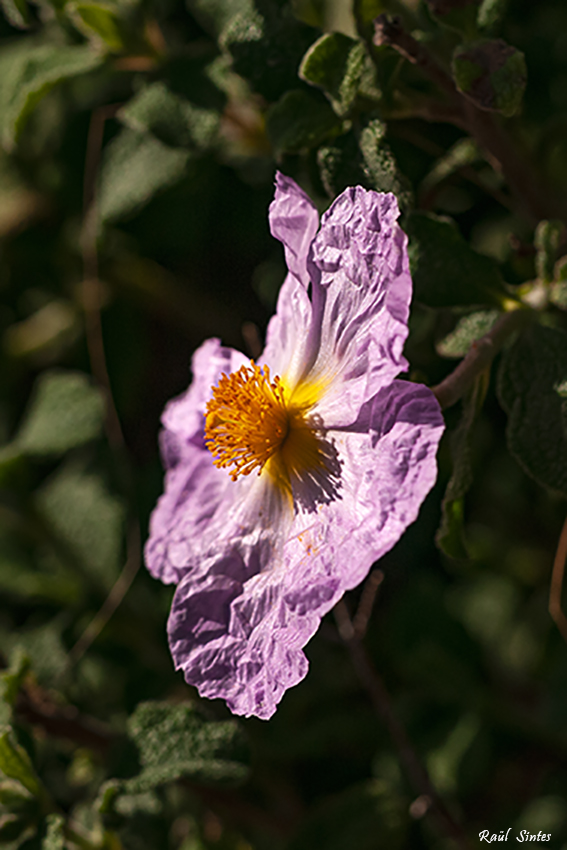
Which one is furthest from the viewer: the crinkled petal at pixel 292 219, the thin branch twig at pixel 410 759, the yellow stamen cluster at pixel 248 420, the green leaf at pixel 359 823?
the green leaf at pixel 359 823

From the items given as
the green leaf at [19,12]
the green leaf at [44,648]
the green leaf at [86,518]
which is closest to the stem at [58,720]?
the green leaf at [44,648]

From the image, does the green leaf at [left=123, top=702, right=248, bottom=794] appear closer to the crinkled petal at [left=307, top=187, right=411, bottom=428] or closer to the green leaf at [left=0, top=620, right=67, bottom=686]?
the green leaf at [left=0, top=620, right=67, bottom=686]

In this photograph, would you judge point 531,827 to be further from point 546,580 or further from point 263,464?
point 263,464

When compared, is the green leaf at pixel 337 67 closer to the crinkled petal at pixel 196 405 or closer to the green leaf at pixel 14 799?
the crinkled petal at pixel 196 405

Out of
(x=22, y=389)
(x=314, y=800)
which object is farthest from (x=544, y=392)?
(x=22, y=389)

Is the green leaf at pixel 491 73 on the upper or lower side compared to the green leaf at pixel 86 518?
upper

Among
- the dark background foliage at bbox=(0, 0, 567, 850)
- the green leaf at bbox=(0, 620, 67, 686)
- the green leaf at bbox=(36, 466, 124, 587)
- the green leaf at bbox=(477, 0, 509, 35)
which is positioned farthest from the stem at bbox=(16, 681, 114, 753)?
the green leaf at bbox=(477, 0, 509, 35)

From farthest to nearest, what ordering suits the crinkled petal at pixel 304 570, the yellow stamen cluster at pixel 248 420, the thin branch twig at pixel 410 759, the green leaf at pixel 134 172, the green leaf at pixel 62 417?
the green leaf at pixel 62 417 < the green leaf at pixel 134 172 < the thin branch twig at pixel 410 759 < the yellow stamen cluster at pixel 248 420 < the crinkled petal at pixel 304 570
